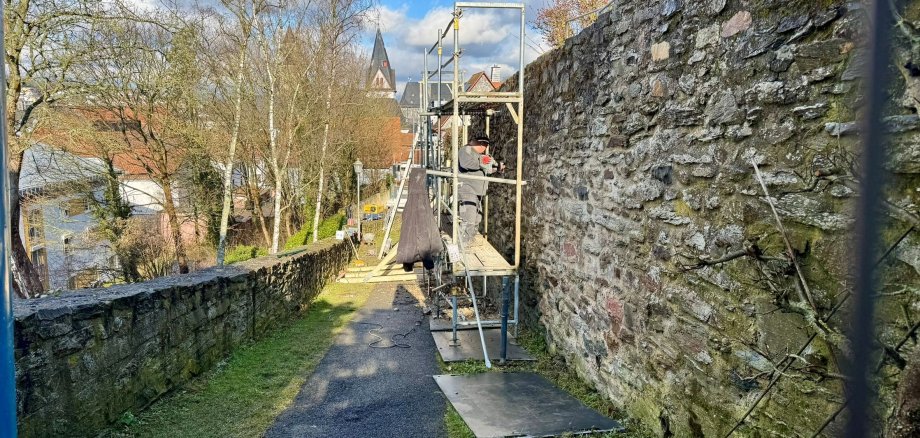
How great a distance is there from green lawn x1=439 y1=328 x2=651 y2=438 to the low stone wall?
2506 millimetres

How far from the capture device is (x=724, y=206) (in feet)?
9.71

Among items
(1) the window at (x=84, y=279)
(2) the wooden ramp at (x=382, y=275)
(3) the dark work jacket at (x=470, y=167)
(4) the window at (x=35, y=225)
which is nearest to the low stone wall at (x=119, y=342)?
(3) the dark work jacket at (x=470, y=167)

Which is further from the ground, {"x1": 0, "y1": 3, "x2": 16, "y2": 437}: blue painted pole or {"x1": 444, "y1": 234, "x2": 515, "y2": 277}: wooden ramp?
{"x1": 0, "y1": 3, "x2": 16, "y2": 437}: blue painted pole

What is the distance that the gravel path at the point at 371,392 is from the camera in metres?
4.44

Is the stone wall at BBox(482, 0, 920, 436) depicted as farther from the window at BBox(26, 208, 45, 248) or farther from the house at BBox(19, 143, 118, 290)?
the window at BBox(26, 208, 45, 248)

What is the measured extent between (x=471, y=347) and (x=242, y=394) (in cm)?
258

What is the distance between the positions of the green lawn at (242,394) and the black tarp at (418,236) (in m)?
1.62

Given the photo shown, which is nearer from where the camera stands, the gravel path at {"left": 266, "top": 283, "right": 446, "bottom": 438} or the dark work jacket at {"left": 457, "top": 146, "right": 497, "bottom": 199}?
the gravel path at {"left": 266, "top": 283, "right": 446, "bottom": 438}

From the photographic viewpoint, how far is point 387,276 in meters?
13.1

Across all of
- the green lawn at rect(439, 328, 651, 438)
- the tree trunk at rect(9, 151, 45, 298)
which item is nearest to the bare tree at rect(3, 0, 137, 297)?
the tree trunk at rect(9, 151, 45, 298)

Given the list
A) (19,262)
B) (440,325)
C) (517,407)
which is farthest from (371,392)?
(19,262)

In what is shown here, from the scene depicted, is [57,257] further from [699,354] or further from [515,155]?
[699,354]

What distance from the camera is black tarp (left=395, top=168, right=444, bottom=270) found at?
6.77m

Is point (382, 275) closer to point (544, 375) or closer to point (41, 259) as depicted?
point (544, 375)
